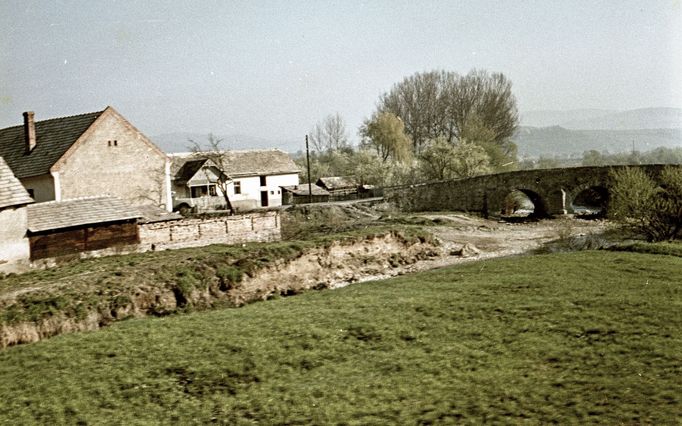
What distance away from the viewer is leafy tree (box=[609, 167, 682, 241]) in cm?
3194

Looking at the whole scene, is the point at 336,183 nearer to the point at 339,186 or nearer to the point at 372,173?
the point at 339,186

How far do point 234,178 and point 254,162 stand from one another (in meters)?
4.06

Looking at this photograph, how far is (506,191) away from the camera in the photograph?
53.4 meters

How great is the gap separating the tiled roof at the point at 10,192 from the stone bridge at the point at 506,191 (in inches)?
1413

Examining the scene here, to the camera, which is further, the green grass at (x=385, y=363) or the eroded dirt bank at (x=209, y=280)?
the eroded dirt bank at (x=209, y=280)

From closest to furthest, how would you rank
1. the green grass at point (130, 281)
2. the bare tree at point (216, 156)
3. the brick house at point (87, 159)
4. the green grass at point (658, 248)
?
the green grass at point (130, 281) → the green grass at point (658, 248) → the brick house at point (87, 159) → the bare tree at point (216, 156)

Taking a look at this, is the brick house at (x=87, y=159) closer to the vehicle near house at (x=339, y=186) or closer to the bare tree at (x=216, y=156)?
the bare tree at (x=216, y=156)

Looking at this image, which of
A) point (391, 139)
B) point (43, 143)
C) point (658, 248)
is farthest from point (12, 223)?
point (391, 139)

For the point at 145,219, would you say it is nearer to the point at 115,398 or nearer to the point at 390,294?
the point at 390,294

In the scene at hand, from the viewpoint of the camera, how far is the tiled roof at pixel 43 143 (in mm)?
33969

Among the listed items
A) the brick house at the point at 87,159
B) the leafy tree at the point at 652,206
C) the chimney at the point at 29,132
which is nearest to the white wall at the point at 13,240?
the brick house at the point at 87,159

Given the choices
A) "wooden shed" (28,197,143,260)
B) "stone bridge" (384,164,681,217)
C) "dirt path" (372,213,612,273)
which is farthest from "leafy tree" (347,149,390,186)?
"wooden shed" (28,197,143,260)

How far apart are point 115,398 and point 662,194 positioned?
29881mm

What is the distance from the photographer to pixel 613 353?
551 inches
